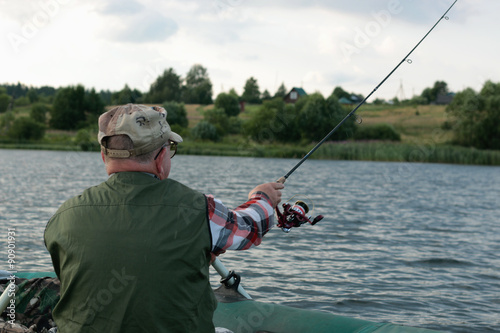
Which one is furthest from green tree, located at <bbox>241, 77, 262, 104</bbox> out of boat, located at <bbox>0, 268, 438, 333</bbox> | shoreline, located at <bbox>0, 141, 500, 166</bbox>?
boat, located at <bbox>0, 268, 438, 333</bbox>

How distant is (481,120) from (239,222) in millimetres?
51499

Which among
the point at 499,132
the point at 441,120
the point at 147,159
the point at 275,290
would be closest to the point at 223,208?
the point at 147,159

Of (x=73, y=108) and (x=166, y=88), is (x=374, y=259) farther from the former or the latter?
(x=166, y=88)

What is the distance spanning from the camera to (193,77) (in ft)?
332

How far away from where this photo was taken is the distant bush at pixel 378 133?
5253 cm

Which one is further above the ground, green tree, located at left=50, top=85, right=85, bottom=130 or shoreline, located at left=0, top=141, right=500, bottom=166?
green tree, located at left=50, top=85, right=85, bottom=130

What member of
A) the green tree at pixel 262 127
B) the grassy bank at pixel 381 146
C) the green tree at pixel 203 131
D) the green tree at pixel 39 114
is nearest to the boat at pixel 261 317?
the grassy bank at pixel 381 146

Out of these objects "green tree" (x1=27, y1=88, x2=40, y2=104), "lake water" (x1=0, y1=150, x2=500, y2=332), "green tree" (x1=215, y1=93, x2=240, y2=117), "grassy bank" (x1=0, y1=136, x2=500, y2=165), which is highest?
"green tree" (x1=27, y1=88, x2=40, y2=104)

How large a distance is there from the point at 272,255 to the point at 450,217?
26.5ft

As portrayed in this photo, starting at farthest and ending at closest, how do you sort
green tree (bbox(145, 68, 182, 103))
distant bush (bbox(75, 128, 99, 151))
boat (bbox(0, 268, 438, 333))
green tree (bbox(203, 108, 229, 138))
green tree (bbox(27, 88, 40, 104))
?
green tree (bbox(27, 88, 40, 104)) < green tree (bbox(145, 68, 182, 103)) < green tree (bbox(203, 108, 229, 138)) < distant bush (bbox(75, 128, 99, 151)) < boat (bbox(0, 268, 438, 333))

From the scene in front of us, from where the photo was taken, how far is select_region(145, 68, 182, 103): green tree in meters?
83.7

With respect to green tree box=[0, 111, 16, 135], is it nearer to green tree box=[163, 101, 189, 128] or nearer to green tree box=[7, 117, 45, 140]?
green tree box=[7, 117, 45, 140]

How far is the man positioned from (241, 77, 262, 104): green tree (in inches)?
3695

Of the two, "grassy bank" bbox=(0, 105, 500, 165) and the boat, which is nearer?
the boat
